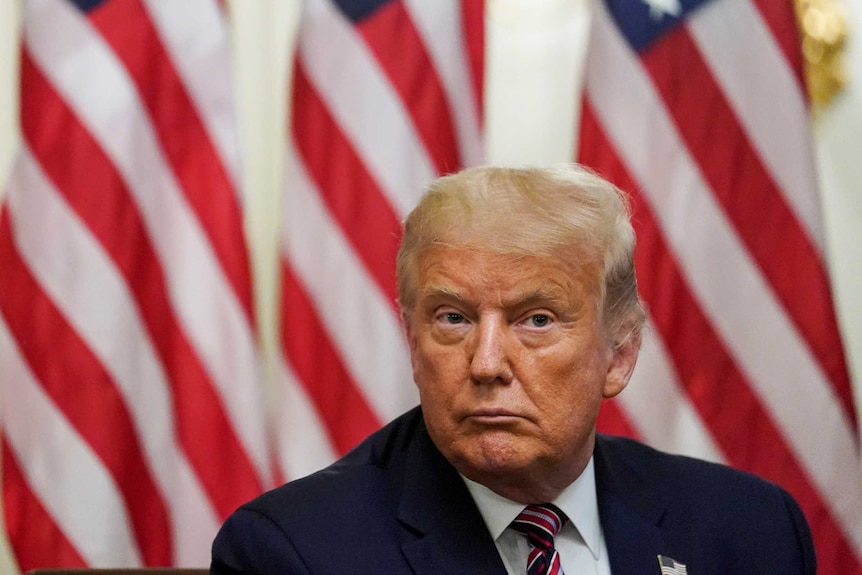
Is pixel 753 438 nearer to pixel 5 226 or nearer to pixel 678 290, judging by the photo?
pixel 678 290

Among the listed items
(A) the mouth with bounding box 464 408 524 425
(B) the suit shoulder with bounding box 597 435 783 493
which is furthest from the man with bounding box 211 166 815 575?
(B) the suit shoulder with bounding box 597 435 783 493

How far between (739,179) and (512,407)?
1688 millimetres

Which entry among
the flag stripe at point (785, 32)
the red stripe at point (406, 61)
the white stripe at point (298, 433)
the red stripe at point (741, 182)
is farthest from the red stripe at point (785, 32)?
the white stripe at point (298, 433)

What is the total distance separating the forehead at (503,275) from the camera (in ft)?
5.66

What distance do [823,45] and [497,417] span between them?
6.71 feet

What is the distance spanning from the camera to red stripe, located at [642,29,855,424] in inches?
123

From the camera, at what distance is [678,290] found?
3152mm

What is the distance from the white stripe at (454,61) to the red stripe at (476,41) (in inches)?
0.4

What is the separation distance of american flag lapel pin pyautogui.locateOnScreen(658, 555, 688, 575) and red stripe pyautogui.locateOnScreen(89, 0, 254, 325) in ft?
5.05

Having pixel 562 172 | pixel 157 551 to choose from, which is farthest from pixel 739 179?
pixel 157 551

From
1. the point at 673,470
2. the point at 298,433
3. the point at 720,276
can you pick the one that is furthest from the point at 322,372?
the point at 673,470

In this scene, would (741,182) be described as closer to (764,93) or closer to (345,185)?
(764,93)

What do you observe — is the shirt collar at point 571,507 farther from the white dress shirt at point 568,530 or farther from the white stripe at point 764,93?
the white stripe at point 764,93

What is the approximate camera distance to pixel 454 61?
318 cm
